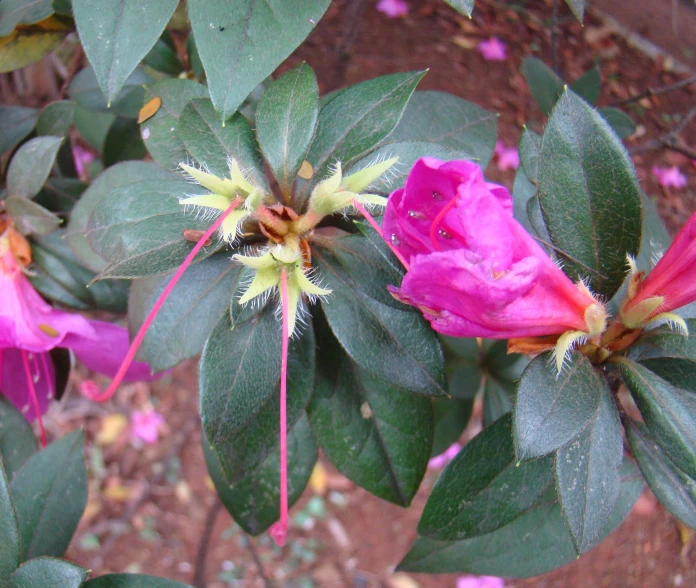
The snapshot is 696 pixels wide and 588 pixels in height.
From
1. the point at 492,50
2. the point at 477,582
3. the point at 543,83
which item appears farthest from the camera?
the point at 492,50

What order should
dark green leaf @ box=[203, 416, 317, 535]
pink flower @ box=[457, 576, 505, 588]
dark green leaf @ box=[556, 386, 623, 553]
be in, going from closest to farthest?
dark green leaf @ box=[556, 386, 623, 553]
dark green leaf @ box=[203, 416, 317, 535]
pink flower @ box=[457, 576, 505, 588]

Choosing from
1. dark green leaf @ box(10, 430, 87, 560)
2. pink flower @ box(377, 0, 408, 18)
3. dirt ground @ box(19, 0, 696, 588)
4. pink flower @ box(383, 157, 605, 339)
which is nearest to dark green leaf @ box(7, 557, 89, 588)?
dark green leaf @ box(10, 430, 87, 560)

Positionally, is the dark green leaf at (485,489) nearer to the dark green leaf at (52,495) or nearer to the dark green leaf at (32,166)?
the dark green leaf at (52,495)

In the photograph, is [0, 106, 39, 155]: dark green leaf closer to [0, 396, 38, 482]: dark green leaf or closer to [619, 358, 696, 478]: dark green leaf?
[0, 396, 38, 482]: dark green leaf

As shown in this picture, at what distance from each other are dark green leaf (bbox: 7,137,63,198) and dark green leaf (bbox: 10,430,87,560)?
352 millimetres

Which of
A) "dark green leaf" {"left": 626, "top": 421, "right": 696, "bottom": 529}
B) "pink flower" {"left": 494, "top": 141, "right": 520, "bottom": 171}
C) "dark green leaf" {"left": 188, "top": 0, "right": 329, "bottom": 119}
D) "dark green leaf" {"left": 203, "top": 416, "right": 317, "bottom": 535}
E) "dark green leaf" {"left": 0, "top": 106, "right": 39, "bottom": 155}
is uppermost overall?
"dark green leaf" {"left": 188, "top": 0, "right": 329, "bottom": 119}

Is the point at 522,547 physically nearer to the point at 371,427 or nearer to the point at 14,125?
the point at 371,427

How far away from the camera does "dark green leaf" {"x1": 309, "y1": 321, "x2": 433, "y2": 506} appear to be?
78 cm

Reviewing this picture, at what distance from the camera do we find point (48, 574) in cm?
62

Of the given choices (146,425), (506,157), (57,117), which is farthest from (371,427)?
(506,157)

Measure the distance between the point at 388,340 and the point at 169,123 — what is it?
38 cm

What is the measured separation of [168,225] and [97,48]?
20 centimetres

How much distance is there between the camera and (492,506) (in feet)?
2.41

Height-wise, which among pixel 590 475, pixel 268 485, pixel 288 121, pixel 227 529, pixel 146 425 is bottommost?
pixel 227 529
